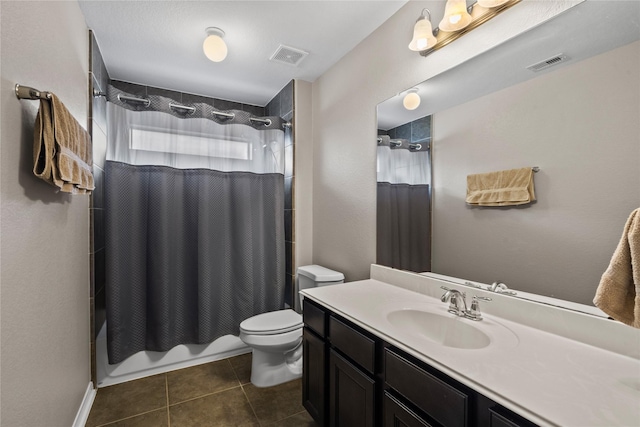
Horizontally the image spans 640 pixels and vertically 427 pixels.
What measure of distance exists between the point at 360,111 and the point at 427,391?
1.76 metres

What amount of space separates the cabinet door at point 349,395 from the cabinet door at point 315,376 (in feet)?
0.16

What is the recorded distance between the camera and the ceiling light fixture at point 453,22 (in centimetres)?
124

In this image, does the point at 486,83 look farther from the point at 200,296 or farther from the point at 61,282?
the point at 200,296

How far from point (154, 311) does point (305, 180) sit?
168 centimetres

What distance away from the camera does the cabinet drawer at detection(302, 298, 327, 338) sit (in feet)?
4.88

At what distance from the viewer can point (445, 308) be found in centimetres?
133

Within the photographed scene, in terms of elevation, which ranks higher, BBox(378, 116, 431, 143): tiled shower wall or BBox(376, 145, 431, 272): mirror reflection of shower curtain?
BBox(378, 116, 431, 143): tiled shower wall

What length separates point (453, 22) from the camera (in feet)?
4.40

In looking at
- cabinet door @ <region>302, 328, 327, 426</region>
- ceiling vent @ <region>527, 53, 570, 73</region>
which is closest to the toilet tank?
cabinet door @ <region>302, 328, 327, 426</region>

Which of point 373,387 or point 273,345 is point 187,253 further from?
point 373,387

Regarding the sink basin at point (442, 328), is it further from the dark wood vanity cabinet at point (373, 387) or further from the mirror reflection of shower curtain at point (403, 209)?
the mirror reflection of shower curtain at point (403, 209)

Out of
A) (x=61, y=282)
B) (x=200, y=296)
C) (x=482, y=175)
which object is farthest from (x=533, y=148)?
(x=200, y=296)

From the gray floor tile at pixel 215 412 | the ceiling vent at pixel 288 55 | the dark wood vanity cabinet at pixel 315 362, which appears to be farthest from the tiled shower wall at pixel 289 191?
the dark wood vanity cabinet at pixel 315 362

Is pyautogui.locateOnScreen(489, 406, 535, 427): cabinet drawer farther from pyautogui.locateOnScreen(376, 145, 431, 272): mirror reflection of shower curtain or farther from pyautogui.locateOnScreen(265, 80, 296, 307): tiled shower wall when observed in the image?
pyautogui.locateOnScreen(265, 80, 296, 307): tiled shower wall
